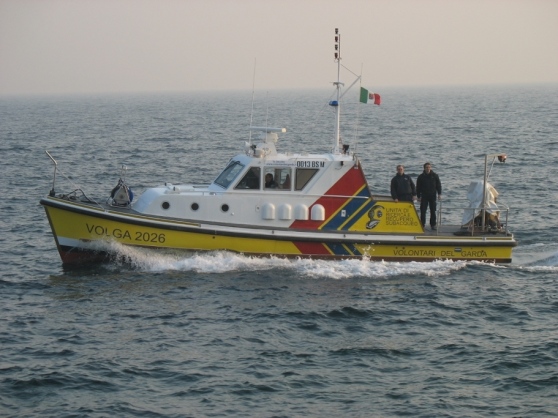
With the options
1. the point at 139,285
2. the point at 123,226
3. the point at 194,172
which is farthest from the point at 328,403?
the point at 194,172

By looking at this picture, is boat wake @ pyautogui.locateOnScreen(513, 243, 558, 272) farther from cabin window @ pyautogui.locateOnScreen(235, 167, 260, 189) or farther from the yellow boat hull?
cabin window @ pyautogui.locateOnScreen(235, 167, 260, 189)

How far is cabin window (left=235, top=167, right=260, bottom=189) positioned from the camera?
67.9ft

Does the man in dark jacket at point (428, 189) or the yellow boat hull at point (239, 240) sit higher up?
the man in dark jacket at point (428, 189)

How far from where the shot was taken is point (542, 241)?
2392cm

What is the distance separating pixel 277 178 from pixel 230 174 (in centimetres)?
116

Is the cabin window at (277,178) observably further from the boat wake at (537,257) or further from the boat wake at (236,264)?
the boat wake at (537,257)

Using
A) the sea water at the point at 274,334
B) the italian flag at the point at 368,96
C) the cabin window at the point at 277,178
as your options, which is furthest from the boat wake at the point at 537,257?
the cabin window at the point at 277,178

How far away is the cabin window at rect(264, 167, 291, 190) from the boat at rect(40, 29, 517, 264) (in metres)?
0.02

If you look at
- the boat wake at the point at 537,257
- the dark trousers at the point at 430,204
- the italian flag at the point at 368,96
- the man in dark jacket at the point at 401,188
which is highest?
the italian flag at the point at 368,96

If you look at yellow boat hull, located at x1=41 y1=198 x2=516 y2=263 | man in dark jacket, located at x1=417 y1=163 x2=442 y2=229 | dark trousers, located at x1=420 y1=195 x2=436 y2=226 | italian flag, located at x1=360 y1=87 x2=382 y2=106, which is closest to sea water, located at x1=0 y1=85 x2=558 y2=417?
yellow boat hull, located at x1=41 y1=198 x2=516 y2=263

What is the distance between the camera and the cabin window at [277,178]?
816 inches

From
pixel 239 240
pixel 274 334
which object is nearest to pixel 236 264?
pixel 239 240

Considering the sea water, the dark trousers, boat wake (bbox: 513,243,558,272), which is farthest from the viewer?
the dark trousers

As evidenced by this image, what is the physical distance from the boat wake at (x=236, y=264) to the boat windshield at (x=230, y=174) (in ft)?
5.62
